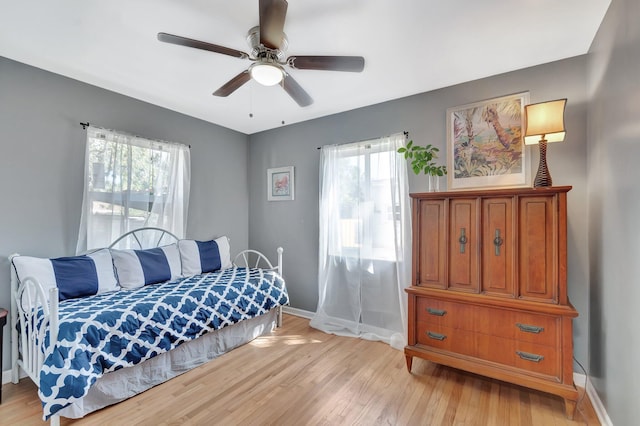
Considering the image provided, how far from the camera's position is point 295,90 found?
215 centimetres

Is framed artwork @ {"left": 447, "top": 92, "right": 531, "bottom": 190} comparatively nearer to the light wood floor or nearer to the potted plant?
the potted plant

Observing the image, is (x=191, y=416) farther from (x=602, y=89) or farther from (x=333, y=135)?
(x=602, y=89)

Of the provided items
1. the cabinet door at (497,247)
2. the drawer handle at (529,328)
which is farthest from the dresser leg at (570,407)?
A: the cabinet door at (497,247)

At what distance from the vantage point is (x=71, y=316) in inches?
72.8

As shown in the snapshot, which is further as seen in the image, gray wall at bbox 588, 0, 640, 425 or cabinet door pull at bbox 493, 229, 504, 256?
cabinet door pull at bbox 493, 229, 504, 256

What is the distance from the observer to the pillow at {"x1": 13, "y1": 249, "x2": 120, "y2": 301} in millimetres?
2160

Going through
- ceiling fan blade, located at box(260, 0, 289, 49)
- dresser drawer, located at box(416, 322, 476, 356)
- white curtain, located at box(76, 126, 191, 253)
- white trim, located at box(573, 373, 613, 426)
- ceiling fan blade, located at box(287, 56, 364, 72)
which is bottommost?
white trim, located at box(573, 373, 613, 426)

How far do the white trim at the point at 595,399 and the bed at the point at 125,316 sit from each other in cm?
258

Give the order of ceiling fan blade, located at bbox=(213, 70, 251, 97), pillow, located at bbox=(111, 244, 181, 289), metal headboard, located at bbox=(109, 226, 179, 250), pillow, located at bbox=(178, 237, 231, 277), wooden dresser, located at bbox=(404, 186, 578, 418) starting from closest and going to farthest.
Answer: wooden dresser, located at bbox=(404, 186, 578, 418)
ceiling fan blade, located at bbox=(213, 70, 251, 97)
pillow, located at bbox=(111, 244, 181, 289)
metal headboard, located at bbox=(109, 226, 179, 250)
pillow, located at bbox=(178, 237, 231, 277)

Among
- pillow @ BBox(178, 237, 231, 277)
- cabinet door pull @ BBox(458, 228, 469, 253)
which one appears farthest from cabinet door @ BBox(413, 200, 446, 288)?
pillow @ BBox(178, 237, 231, 277)

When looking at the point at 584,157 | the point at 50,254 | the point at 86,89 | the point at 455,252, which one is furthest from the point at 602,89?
the point at 50,254

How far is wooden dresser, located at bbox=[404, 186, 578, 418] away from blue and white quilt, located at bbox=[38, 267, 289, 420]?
1.62 meters

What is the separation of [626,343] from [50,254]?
4048 millimetres

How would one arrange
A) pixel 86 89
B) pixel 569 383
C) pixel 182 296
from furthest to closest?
1. pixel 86 89
2. pixel 182 296
3. pixel 569 383
